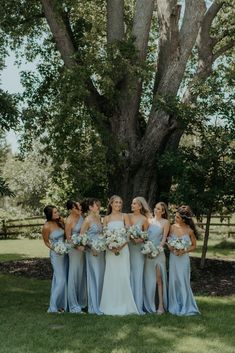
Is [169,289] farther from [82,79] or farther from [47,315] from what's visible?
[82,79]

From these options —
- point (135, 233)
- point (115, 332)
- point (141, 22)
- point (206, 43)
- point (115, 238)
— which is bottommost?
point (115, 332)

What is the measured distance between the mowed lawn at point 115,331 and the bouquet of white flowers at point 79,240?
51.6 inches

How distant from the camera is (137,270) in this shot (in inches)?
398

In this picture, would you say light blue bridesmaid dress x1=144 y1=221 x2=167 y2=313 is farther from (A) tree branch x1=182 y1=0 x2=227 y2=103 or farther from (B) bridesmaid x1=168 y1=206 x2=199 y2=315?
(A) tree branch x1=182 y1=0 x2=227 y2=103

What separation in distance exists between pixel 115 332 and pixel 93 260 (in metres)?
1.98

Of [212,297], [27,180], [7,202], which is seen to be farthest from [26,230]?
[7,202]

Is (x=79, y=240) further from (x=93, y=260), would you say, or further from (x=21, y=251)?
(x=21, y=251)

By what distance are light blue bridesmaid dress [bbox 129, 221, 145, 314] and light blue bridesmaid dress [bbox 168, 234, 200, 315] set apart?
56 cm

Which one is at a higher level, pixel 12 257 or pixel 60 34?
pixel 60 34

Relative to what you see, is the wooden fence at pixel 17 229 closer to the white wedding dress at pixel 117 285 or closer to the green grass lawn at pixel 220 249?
the green grass lawn at pixel 220 249

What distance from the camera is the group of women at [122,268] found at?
9.88m

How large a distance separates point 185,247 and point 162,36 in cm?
809

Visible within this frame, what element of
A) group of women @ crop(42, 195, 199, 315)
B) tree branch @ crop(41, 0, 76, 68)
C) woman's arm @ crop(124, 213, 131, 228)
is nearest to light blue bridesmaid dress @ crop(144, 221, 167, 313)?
group of women @ crop(42, 195, 199, 315)

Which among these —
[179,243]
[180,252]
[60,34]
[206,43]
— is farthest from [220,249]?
[179,243]
